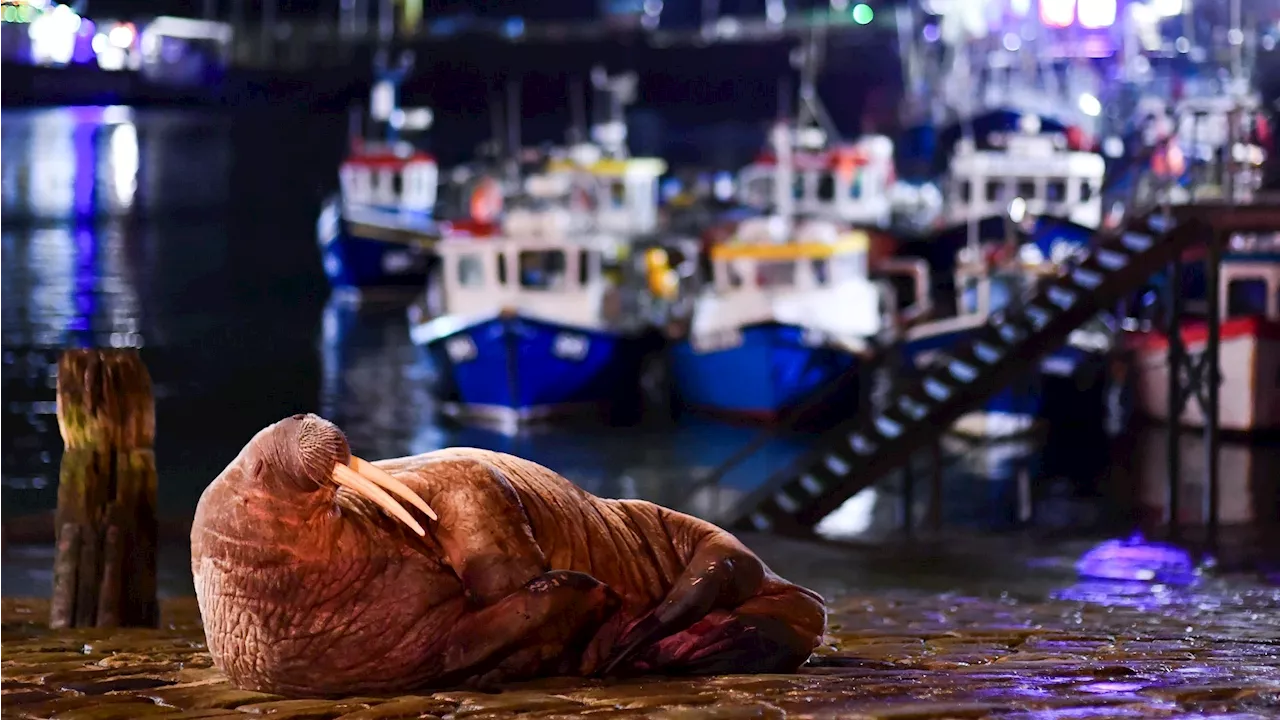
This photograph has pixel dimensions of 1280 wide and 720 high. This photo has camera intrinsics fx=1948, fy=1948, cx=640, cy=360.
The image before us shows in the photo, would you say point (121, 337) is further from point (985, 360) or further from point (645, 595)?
point (645, 595)

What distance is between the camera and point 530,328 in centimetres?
3180

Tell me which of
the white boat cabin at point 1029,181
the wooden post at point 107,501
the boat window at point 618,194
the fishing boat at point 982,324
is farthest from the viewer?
the boat window at point 618,194

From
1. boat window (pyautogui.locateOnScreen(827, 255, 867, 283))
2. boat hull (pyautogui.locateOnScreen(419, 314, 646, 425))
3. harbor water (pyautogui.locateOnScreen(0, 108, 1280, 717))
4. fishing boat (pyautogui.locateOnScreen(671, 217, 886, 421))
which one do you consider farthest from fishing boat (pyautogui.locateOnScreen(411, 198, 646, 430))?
boat window (pyautogui.locateOnScreen(827, 255, 867, 283))

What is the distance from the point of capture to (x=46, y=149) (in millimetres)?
134250

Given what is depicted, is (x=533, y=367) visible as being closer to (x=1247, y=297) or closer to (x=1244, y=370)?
(x=1244, y=370)

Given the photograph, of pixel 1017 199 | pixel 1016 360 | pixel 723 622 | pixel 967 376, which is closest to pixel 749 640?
pixel 723 622

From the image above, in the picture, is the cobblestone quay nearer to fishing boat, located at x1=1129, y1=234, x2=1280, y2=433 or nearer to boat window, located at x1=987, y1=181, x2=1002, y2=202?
fishing boat, located at x1=1129, y1=234, x2=1280, y2=433

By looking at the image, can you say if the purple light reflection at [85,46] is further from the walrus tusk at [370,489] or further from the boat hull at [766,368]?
the walrus tusk at [370,489]

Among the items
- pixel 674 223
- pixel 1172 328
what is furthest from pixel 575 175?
pixel 1172 328

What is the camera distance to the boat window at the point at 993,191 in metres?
42.7

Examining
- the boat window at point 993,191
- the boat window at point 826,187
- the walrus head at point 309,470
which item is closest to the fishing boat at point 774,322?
the boat window at point 993,191

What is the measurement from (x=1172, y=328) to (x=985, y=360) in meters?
2.22

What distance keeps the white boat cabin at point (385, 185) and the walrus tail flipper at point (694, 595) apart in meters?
48.9

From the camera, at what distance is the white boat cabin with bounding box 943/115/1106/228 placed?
40938mm
